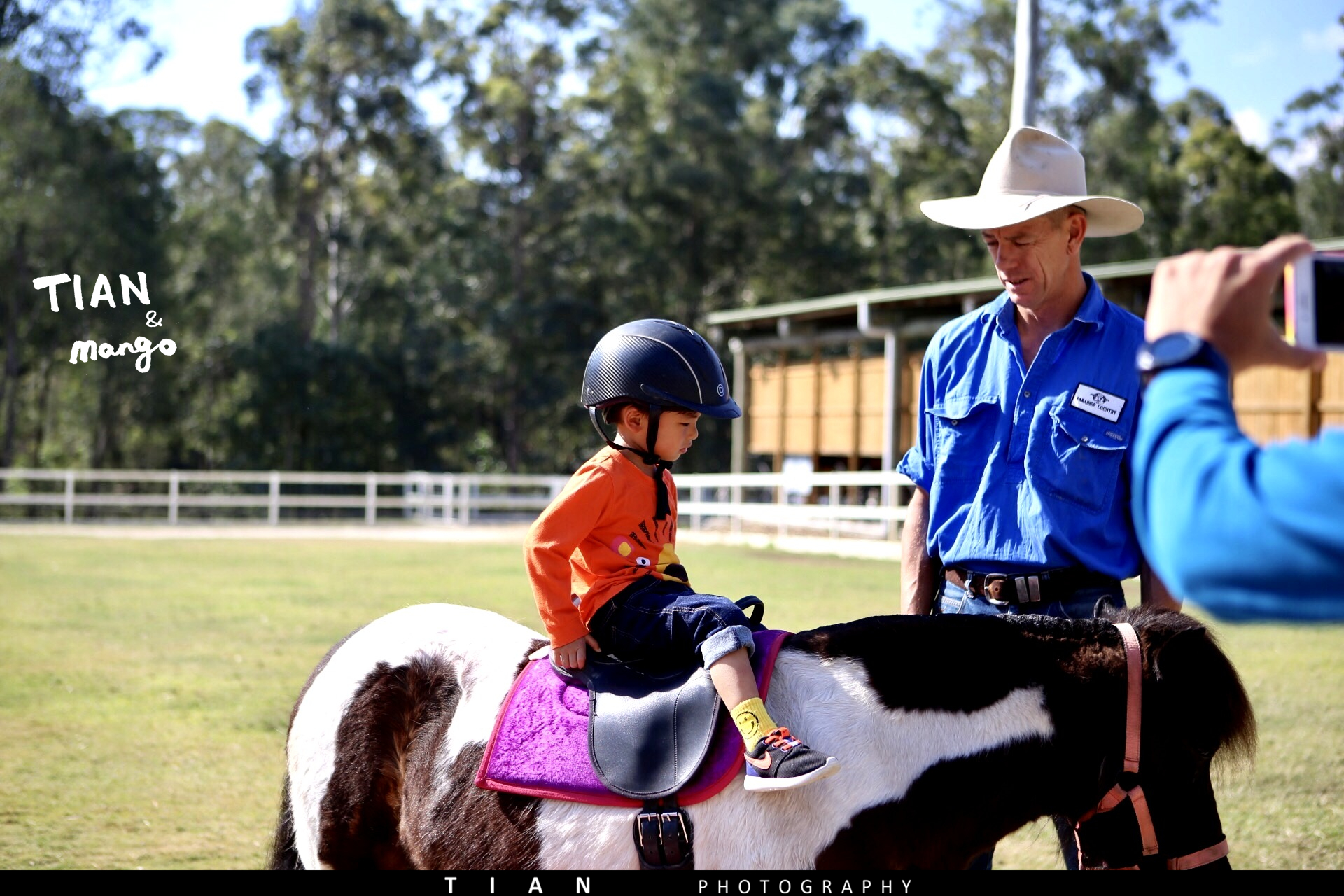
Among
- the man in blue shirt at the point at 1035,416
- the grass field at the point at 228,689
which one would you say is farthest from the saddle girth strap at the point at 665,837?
the man in blue shirt at the point at 1035,416

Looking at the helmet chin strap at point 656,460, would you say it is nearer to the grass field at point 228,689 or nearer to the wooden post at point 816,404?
the grass field at point 228,689

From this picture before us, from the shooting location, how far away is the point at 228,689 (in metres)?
8.52

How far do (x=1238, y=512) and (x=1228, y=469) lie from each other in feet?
0.18

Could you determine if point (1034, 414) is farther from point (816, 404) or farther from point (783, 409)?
point (783, 409)

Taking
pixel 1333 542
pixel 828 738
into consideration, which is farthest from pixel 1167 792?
pixel 1333 542

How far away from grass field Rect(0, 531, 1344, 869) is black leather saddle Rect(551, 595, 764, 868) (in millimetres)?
578

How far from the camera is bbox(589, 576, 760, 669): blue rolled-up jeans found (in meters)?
2.64

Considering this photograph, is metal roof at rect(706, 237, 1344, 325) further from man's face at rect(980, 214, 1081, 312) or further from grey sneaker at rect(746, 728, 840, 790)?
grey sneaker at rect(746, 728, 840, 790)

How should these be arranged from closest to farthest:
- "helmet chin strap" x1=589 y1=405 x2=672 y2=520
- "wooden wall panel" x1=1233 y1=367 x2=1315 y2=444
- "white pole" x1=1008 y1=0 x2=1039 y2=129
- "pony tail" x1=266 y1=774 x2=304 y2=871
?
1. "helmet chin strap" x1=589 y1=405 x2=672 y2=520
2. "pony tail" x1=266 y1=774 x2=304 y2=871
3. "white pole" x1=1008 y1=0 x2=1039 y2=129
4. "wooden wall panel" x1=1233 y1=367 x2=1315 y2=444

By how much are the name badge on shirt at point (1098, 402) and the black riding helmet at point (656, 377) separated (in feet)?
2.93

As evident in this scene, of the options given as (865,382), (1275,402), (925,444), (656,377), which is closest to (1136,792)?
(925,444)

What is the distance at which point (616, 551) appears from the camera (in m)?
2.94

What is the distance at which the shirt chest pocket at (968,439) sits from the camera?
310 centimetres

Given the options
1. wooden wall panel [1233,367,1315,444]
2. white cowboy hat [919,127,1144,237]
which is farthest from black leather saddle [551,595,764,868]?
wooden wall panel [1233,367,1315,444]
